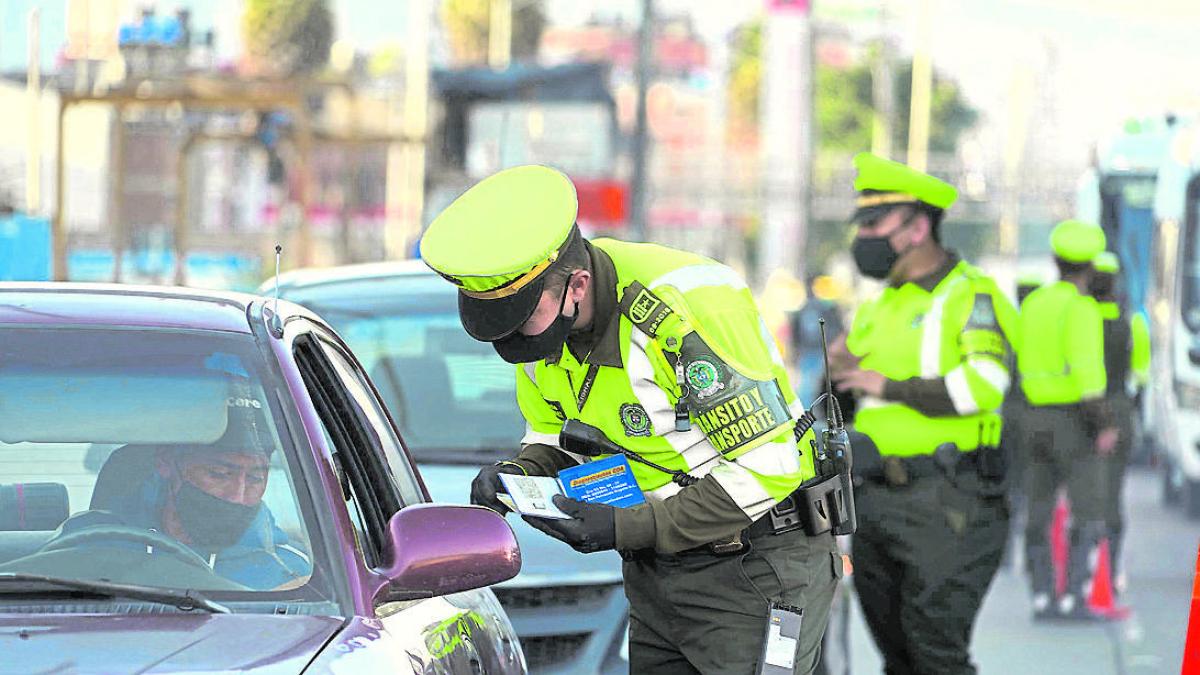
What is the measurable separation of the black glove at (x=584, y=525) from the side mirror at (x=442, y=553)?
46cm

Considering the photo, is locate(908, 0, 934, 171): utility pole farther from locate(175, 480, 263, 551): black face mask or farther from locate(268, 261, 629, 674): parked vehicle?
locate(175, 480, 263, 551): black face mask

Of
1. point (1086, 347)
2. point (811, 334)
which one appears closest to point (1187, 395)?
point (811, 334)

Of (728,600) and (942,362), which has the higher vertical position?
(942,362)

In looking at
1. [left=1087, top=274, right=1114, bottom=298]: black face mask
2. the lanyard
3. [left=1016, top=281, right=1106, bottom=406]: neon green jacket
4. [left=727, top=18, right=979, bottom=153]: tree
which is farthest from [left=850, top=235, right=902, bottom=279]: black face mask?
[left=727, top=18, right=979, bottom=153]: tree

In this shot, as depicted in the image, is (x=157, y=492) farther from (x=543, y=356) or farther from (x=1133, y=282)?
(x=1133, y=282)

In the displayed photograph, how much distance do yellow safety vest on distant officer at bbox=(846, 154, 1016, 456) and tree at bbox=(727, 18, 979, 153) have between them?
8870 cm

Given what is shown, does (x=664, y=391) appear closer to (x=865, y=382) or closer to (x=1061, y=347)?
(x=865, y=382)

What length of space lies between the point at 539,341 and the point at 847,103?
97.1 metres

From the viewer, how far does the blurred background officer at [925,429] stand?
6332 millimetres

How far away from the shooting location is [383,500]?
14.3ft

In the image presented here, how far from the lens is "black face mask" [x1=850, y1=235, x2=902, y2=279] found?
6.63 metres

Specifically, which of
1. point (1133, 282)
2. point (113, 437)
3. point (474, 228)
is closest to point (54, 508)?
point (113, 437)

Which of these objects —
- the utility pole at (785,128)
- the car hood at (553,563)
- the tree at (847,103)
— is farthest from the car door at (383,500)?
the tree at (847,103)

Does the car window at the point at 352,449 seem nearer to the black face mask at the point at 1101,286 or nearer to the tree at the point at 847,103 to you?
the black face mask at the point at 1101,286
